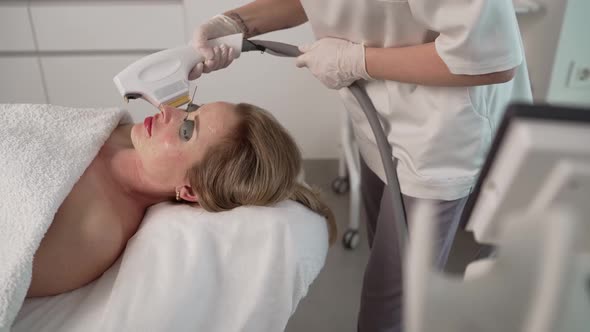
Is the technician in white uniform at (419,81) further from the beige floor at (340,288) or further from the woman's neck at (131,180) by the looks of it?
the beige floor at (340,288)

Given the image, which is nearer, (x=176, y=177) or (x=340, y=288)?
(x=176, y=177)

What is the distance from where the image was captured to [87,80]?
2336 mm

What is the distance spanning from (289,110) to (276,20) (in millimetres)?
969

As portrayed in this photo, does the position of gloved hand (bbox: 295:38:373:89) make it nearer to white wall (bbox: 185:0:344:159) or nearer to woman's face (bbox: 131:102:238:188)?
woman's face (bbox: 131:102:238:188)

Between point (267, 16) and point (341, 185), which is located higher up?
point (267, 16)

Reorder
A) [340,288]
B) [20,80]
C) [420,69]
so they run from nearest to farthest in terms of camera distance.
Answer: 1. [420,69]
2. [340,288]
3. [20,80]

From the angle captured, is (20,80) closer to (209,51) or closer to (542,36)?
(209,51)

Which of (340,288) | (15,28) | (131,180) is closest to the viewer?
(131,180)

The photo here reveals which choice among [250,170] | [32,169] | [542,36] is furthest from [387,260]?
[542,36]

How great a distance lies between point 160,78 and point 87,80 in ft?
4.02

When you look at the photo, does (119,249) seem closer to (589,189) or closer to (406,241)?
(406,241)

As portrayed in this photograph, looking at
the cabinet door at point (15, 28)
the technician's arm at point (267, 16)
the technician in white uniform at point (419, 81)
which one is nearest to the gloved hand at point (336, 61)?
the technician in white uniform at point (419, 81)

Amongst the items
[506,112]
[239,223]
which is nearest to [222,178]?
[239,223]

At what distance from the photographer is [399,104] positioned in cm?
119
